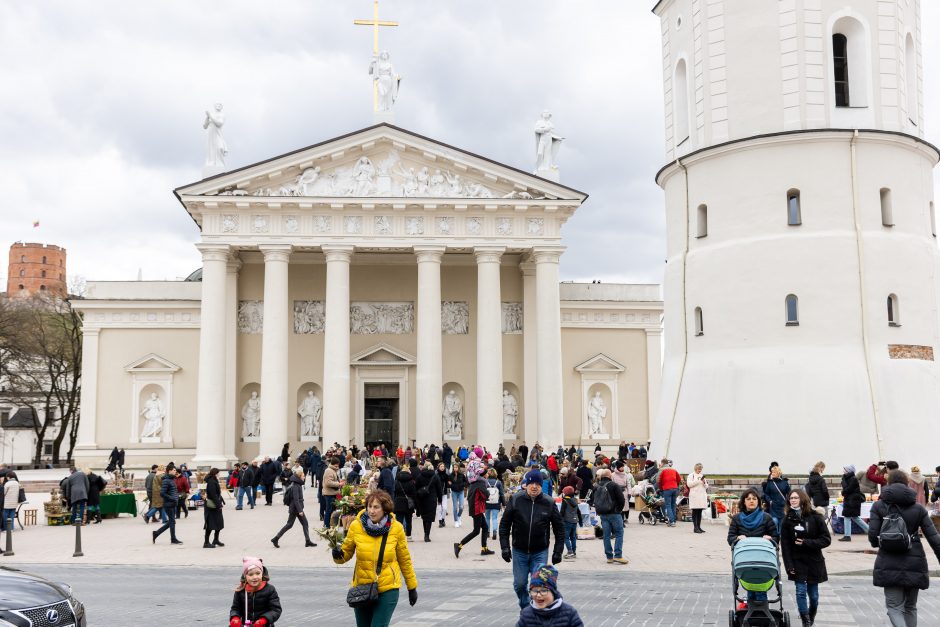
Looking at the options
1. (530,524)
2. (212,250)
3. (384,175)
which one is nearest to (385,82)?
(384,175)

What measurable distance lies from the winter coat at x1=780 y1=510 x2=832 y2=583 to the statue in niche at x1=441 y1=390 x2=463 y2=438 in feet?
115

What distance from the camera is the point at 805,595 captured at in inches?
409

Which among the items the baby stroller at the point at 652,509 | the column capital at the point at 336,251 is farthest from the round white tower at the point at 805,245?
the column capital at the point at 336,251

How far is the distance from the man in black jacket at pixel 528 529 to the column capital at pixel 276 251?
32.2 metres

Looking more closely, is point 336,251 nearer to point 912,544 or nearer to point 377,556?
point 912,544

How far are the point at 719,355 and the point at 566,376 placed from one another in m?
21.6

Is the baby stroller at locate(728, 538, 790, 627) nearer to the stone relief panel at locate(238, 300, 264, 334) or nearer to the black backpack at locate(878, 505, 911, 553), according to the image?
the black backpack at locate(878, 505, 911, 553)

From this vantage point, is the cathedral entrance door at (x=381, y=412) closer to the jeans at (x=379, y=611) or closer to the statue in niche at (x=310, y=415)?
the statue in niche at (x=310, y=415)

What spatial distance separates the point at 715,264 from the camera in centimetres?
2662

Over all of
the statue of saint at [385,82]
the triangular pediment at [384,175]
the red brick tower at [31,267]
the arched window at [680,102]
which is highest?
the red brick tower at [31,267]

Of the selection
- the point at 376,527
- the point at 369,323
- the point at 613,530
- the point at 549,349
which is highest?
the point at 369,323

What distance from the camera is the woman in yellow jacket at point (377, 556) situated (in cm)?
795

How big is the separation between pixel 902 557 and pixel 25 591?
791 centimetres

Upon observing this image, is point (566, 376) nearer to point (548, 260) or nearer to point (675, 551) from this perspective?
point (548, 260)
